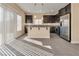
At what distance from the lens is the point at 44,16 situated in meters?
15.1

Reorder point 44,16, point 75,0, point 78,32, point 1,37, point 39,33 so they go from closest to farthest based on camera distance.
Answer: point 75,0 → point 1,37 → point 78,32 → point 39,33 → point 44,16

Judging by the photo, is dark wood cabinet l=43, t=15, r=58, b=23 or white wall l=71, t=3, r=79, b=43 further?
dark wood cabinet l=43, t=15, r=58, b=23

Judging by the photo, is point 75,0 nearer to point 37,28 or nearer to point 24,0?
point 24,0

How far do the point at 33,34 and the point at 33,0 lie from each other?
7425 millimetres

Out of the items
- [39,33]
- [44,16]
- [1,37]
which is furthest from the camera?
[44,16]

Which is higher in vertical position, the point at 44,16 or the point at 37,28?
the point at 44,16

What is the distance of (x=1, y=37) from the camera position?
6164mm

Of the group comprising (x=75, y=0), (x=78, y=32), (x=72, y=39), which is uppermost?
(x=75, y=0)

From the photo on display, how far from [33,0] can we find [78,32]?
5171 millimetres

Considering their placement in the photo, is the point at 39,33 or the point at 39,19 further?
the point at 39,19

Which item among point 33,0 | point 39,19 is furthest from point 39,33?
point 33,0

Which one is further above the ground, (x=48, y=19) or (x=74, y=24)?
(x=48, y=19)

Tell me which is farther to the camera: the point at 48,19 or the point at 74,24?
the point at 48,19

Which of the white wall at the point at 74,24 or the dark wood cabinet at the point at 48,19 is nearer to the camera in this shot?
the white wall at the point at 74,24
